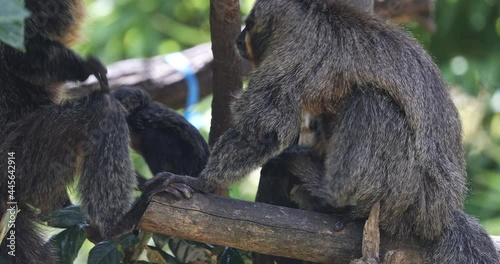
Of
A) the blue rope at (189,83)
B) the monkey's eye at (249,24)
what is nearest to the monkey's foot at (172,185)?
the monkey's eye at (249,24)

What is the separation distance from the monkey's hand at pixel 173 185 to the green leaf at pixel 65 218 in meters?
0.47

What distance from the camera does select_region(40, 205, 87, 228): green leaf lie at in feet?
14.2

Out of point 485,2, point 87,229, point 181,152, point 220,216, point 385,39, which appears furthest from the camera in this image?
point 485,2

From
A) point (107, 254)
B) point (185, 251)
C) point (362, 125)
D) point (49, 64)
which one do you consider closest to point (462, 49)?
point (185, 251)

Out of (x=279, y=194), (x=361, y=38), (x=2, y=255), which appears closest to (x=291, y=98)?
(x=361, y=38)

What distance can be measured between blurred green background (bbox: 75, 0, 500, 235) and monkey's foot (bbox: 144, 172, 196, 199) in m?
4.71

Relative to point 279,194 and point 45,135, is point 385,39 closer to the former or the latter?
point 279,194

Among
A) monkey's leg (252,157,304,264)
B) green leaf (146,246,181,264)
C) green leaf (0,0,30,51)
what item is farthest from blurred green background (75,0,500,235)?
green leaf (0,0,30,51)

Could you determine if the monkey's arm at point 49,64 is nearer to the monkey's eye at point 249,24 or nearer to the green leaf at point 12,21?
the monkey's eye at point 249,24

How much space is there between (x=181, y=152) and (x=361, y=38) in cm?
133

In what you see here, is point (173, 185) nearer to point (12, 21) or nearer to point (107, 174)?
point (107, 174)

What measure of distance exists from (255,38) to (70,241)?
1407mm

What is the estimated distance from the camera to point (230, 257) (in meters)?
4.47

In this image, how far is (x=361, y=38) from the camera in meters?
4.26
